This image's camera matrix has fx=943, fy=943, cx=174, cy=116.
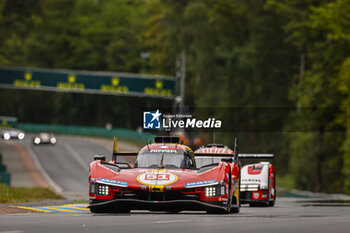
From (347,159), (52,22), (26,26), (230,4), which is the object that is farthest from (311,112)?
(52,22)

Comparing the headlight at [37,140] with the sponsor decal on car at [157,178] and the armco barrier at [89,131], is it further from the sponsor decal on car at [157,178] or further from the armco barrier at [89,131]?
the armco barrier at [89,131]

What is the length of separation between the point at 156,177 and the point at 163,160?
1163mm

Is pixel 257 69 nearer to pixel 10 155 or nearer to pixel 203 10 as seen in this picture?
pixel 203 10

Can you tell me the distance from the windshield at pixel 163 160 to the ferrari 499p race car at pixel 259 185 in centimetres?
872

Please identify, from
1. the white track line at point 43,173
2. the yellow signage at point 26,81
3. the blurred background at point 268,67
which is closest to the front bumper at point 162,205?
the blurred background at point 268,67

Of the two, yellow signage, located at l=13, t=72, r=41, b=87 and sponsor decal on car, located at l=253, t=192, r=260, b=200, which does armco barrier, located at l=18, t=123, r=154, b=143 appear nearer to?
yellow signage, located at l=13, t=72, r=41, b=87

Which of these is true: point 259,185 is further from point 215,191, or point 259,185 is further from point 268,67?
point 268,67

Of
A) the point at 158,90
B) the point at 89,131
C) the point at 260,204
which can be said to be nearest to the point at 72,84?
the point at 158,90

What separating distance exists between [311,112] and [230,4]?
19641mm

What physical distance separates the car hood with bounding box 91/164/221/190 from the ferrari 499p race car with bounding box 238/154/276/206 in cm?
951

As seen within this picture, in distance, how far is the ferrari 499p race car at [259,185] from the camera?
90.6ft

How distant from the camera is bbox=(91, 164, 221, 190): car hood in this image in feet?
58.5

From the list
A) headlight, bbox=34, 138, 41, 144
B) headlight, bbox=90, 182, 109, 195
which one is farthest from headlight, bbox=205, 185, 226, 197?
headlight, bbox=34, 138, 41, 144

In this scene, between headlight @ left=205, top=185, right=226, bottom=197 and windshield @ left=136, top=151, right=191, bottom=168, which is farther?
windshield @ left=136, top=151, right=191, bottom=168
